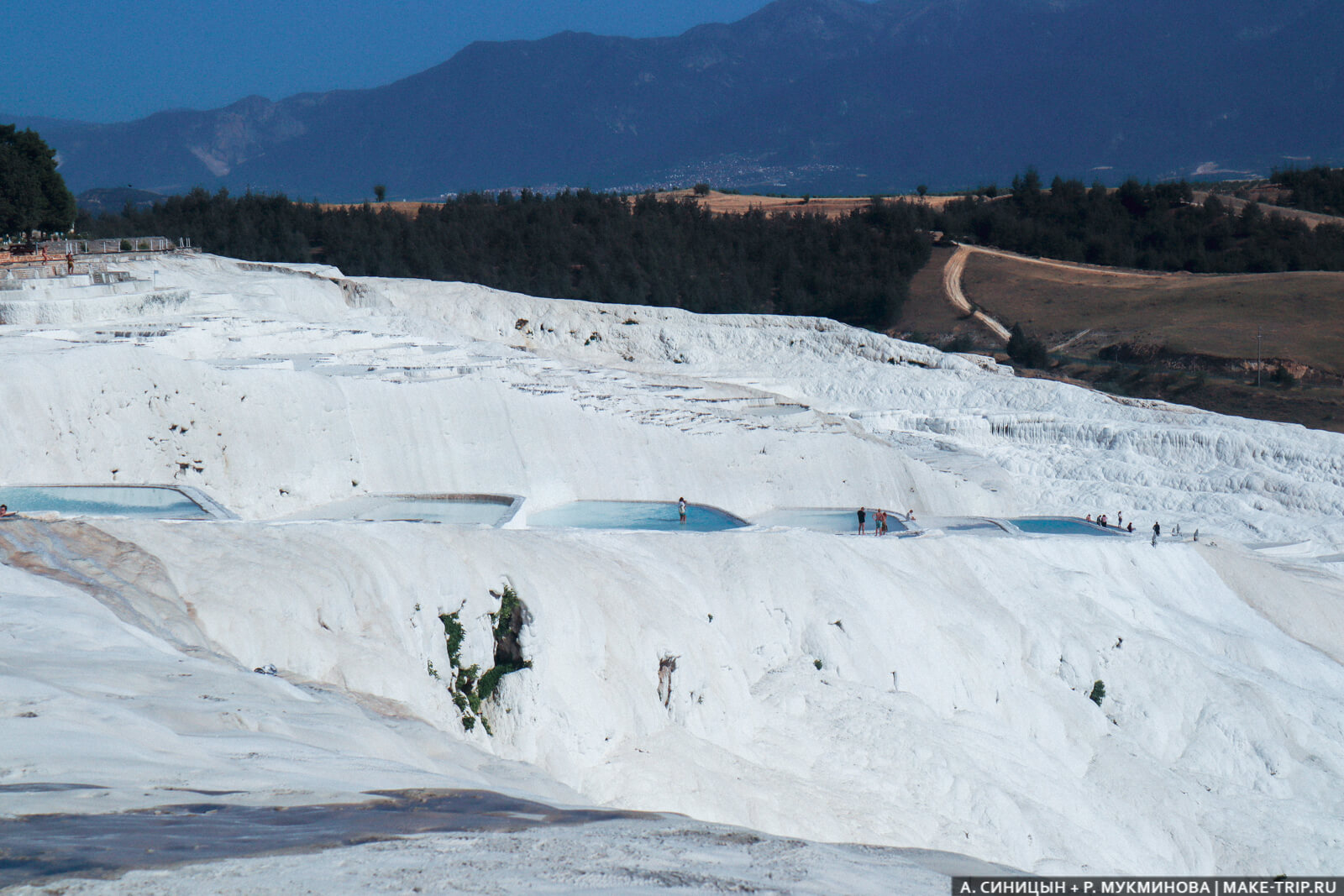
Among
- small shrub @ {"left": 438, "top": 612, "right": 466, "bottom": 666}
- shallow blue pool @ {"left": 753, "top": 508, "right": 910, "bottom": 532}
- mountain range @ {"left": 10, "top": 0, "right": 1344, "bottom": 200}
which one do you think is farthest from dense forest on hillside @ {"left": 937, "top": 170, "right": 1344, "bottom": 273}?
mountain range @ {"left": 10, "top": 0, "right": 1344, "bottom": 200}

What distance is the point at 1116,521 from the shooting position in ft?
67.8

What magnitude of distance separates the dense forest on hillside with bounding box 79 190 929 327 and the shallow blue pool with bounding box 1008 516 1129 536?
1909 cm

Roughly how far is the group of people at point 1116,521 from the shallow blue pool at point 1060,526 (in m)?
0.08

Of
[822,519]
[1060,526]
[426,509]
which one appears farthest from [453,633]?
[1060,526]

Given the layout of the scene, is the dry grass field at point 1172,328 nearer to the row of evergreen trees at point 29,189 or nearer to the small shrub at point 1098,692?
the small shrub at point 1098,692

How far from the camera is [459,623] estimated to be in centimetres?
980

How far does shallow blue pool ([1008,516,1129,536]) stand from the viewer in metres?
18.4

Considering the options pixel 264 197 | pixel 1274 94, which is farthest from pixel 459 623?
pixel 1274 94

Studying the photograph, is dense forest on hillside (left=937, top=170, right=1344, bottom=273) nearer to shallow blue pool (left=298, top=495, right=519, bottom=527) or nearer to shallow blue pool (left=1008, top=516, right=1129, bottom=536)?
shallow blue pool (left=1008, top=516, right=1129, bottom=536)

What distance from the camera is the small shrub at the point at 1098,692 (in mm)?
13617

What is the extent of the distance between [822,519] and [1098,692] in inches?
203

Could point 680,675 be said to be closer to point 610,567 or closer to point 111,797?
point 610,567

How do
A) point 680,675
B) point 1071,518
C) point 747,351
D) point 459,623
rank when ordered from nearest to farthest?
point 459,623 → point 680,675 → point 1071,518 → point 747,351

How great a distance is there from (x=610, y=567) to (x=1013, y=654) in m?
5.12
